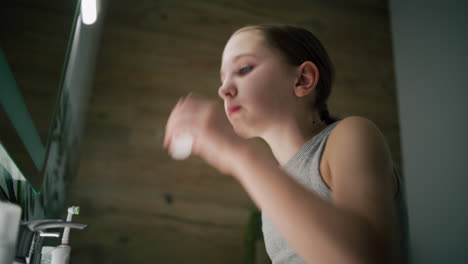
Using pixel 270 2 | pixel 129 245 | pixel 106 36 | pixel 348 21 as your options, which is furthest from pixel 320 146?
pixel 348 21

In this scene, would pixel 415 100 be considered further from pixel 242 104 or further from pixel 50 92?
pixel 50 92

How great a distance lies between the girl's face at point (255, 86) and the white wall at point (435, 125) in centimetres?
184

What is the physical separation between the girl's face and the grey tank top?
Result: 88 mm

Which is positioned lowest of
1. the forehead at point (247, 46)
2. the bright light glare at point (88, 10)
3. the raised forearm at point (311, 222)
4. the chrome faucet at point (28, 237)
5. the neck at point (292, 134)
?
the chrome faucet at point (28, 237)

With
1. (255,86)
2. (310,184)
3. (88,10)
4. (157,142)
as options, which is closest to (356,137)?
(310,184)

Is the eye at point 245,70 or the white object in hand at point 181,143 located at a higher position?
the eye at point 245,70

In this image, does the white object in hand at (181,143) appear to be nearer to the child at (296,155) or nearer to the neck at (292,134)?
the child at (296,155)

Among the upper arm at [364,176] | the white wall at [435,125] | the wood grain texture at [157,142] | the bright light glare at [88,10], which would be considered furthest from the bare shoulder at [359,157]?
the white wall at [435,125]

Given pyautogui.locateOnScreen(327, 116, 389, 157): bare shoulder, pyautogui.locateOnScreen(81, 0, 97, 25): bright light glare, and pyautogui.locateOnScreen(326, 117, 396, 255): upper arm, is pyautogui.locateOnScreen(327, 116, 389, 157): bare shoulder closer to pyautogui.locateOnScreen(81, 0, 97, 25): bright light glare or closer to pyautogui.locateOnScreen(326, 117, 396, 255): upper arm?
pyautogui.locateOnScreen(326, 117, 396, 255): upper arm

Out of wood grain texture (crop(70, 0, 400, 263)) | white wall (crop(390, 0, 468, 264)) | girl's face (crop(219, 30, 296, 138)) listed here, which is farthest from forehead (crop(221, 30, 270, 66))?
white wall (crop(390, 0, 468, 264))

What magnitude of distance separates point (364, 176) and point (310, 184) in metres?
0.18

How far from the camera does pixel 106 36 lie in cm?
200

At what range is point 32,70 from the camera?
60cm

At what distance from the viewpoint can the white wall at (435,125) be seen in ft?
6.96
